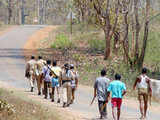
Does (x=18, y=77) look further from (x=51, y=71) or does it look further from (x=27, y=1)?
(x=27, y=1)

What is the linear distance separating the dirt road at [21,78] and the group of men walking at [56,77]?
0.55m

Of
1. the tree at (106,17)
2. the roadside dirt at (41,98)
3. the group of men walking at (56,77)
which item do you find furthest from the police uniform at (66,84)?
the tree at (106,17)

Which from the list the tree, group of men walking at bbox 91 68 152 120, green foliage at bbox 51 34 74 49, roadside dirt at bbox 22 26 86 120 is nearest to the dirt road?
roadside dirt at bbox 22 26 86 120

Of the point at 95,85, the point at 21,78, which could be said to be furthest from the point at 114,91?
the point at 21,78

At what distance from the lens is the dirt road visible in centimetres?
1683

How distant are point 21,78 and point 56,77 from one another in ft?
33.6

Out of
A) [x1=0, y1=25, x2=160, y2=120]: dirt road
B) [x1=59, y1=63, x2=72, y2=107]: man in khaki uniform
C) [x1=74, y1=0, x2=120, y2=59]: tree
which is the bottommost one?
[x1=0, y1=25, x2=160, y2=120]: dirt road

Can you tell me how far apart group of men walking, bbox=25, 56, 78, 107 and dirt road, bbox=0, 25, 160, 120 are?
0.55 meters

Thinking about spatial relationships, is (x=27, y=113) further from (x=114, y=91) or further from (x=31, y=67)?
(x=31, y=67)

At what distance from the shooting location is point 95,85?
14.2 metres

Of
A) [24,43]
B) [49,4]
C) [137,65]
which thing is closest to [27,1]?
[49,4]

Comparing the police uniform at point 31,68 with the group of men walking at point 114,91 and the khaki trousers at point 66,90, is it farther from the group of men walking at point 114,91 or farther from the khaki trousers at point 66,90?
the group of men walking at point 114,91

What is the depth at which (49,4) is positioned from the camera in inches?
4850

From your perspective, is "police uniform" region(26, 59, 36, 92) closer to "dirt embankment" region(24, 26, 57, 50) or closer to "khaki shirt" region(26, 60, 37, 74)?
"khaki shirt" region(26, 60, 37, 74)
